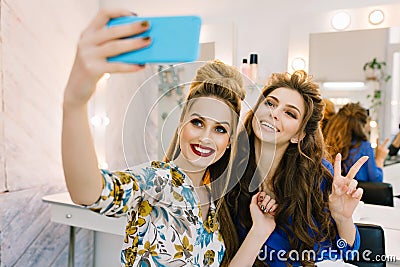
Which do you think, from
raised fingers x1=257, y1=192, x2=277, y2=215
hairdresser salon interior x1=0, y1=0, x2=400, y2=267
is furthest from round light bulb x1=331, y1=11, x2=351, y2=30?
raised fingers x1=257, y1=192, x2=277, y2=215

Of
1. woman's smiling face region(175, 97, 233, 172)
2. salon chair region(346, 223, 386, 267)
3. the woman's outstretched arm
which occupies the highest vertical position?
the woman's outstretched arm

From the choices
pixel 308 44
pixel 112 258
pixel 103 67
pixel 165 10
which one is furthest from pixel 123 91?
pixel 103 67

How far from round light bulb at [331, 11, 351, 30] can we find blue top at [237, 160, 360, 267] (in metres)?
0.59

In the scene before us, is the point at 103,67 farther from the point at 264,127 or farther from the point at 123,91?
the point at 123,91

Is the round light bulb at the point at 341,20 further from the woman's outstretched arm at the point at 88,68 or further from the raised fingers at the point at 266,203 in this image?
the woman's outstretched arm at the point at 88,68

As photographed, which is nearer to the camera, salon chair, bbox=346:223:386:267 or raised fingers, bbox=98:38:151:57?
raised fingers, bbox=98:38:151:57

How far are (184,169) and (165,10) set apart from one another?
1107 millimetres

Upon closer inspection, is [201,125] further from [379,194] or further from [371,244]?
[379,194]

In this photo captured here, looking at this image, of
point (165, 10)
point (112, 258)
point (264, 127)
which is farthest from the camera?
point (112, 258)

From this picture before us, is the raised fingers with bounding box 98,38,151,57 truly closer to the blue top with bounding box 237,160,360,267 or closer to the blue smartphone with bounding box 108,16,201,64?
the blue smartphone with bounding box 108,16,201,64

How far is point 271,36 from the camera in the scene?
1242 millimetres

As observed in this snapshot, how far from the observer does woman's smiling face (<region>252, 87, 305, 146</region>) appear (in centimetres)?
70

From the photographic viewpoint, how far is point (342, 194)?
28.8 inches

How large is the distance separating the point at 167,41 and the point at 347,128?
85 centimetres
